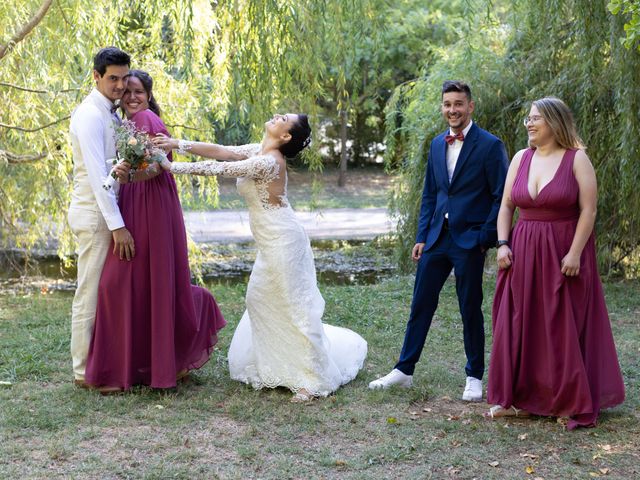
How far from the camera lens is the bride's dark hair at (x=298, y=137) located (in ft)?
17.1

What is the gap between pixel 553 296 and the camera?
4750 millimetres

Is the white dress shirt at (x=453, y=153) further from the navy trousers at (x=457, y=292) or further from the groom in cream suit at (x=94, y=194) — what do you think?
the groom in cream suit at (x=94, y=194)

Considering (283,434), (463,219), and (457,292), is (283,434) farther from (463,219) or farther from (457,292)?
(463,219)

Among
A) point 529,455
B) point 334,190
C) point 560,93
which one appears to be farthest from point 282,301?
point 334,190

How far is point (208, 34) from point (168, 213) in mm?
4280

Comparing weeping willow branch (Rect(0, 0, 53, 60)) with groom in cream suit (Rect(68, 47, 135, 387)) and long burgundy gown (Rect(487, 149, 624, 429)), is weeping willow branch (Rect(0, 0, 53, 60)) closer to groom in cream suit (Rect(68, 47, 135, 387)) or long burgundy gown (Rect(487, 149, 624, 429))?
groom in cream suit (Rect(68, 47, 135, 387))

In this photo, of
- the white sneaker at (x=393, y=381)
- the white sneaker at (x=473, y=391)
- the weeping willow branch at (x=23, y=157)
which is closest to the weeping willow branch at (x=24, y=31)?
the weeping willow branch at (x=23, y=157)

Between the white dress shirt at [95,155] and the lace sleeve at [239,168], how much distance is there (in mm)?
433

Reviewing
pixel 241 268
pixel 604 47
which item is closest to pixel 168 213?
pixel 604 47

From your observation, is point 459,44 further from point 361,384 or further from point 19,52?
point 361,384

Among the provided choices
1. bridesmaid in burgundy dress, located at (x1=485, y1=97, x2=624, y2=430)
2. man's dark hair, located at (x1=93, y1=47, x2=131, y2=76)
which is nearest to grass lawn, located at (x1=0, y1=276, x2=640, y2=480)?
bridesmaid in burgundy dress, located at (x1=485, y1=97, x2=624, y2=430)

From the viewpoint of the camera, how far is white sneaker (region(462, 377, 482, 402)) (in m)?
5.24

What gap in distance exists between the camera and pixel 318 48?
6.96m

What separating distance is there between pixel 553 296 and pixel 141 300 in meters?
2.53
